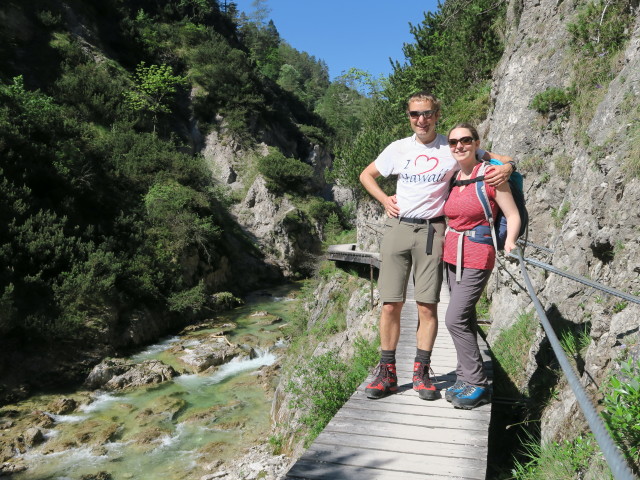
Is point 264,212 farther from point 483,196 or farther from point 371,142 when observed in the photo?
point 483,196

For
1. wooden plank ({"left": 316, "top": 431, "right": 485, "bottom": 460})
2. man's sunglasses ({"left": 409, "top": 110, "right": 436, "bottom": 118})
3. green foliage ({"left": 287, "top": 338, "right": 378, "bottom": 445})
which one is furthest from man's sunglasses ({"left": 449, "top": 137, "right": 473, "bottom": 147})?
green foliage ({"left": 287, "top": 338, "right": 378, "bottom": 445})

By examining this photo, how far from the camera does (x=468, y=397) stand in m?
3.74

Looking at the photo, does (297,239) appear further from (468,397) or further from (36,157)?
(468,397)

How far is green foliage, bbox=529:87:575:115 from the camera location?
7.03 m

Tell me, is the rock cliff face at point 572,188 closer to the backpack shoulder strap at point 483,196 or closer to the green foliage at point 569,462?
the green foliage at point 569,462

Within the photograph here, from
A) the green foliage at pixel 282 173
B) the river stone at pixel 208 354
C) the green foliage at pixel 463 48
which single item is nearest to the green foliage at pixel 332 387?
the river stone at pixel 208 354

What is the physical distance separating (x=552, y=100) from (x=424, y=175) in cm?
495

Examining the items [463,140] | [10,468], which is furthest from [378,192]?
[10,468]

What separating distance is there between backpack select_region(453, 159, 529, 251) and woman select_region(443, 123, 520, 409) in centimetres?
3

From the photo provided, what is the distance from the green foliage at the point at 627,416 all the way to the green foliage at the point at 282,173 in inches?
1237

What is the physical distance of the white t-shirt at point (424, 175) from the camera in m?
3.64

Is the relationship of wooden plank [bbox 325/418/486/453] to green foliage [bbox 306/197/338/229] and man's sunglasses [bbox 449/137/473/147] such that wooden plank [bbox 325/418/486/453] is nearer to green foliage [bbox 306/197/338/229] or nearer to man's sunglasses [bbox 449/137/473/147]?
man's sunglasses [bbox 449/137/473/147]

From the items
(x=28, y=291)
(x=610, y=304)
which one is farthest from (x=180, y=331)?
(x=610, y=304)

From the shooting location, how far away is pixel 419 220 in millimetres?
3727
